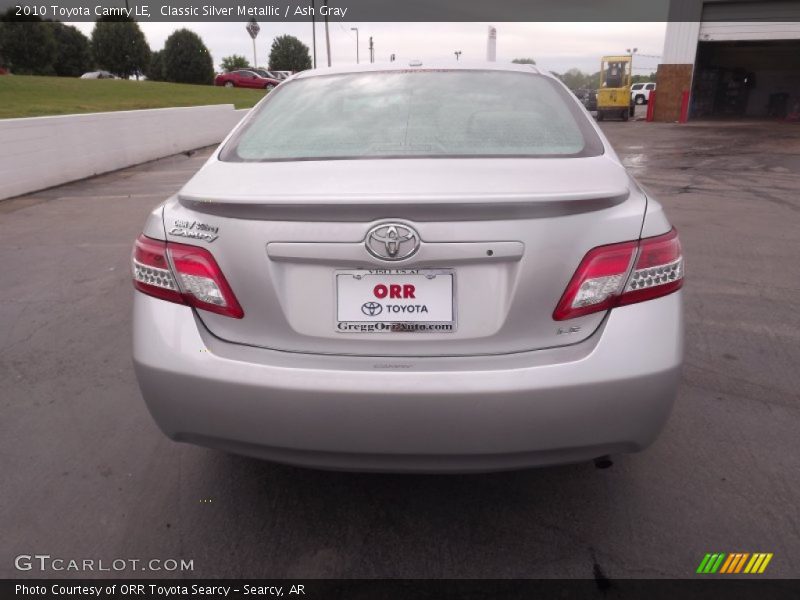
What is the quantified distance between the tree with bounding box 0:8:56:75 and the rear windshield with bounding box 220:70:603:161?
1768 inches

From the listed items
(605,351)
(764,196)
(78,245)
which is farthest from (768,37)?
(605,351)

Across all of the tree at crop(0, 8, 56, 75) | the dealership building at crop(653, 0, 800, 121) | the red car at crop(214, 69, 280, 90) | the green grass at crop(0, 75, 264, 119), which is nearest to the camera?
the green grass at crop(0, 75, 264, 119)

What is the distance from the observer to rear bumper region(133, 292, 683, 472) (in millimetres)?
1874

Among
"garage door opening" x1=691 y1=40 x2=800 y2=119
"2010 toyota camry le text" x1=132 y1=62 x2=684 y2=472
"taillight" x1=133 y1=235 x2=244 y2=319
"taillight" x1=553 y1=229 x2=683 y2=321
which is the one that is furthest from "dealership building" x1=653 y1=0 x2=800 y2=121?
"taillight" x1=133 y1=235 x2=244 y2=319

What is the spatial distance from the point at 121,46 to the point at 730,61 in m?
39.1

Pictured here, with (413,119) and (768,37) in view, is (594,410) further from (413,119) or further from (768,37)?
(768,37)

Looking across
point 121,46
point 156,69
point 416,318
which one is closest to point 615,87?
point 416,318

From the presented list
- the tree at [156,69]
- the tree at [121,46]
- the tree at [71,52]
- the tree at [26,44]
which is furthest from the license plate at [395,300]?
the tree at [71,52]

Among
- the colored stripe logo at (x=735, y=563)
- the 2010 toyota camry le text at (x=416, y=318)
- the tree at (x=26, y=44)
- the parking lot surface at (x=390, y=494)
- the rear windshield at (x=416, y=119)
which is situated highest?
the tree at (x=26, y=44)

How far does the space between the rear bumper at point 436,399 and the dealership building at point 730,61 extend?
96.2 feet

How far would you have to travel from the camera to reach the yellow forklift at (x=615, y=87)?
29531mm

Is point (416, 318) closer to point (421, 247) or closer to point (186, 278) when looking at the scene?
point (421, 247)

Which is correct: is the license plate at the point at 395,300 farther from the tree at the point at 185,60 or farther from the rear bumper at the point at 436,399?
the tree at the point at 185,60

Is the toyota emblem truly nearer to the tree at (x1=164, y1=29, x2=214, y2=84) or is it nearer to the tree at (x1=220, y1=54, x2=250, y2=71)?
the tree at (x1=164, y1=29, x2=214, y2=84)
